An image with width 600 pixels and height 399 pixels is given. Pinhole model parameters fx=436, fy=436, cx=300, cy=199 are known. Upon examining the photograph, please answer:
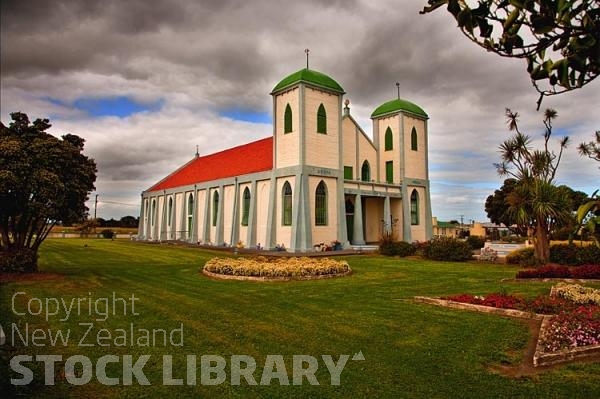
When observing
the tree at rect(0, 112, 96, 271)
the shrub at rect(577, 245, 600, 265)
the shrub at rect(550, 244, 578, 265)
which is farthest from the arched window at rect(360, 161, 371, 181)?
the tree at rect(0, 112, 96, 271)

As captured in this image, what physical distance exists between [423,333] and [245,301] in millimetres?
5246

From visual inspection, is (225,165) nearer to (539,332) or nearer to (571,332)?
(539,332)

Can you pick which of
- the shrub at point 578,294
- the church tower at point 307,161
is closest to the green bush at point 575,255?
the shrub at point 578,294

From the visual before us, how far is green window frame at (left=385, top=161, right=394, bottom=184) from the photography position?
1554 inches

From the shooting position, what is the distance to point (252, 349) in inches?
290

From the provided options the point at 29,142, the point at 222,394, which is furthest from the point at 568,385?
the point at 29,142

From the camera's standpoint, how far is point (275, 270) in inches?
648

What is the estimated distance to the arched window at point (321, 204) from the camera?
1267 inches

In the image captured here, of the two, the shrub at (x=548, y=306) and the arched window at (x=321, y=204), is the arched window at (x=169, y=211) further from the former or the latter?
the shrub at (x=548, y=306)

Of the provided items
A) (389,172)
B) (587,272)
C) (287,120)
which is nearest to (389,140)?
(389,172)

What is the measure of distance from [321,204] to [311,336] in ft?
80.3

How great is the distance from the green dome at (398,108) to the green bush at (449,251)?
17.2 m

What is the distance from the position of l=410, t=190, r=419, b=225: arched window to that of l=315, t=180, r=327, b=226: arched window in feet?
35.2

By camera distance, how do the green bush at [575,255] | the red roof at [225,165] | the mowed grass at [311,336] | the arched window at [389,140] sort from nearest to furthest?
the mowed grass at [311,336] < the green bush at [575,255] < the red roof at [225,165] < the arched window at [389,140]
